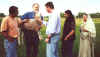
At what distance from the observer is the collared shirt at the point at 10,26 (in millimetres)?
4230

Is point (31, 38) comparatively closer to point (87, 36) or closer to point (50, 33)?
point (50, 33)

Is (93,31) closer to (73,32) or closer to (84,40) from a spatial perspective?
(84,40)

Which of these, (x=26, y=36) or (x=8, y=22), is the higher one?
(x=8, y=22)

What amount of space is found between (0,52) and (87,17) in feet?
7.94

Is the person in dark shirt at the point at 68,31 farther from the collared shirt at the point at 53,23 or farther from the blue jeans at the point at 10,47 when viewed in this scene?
the blue jeans at the point at 10,47

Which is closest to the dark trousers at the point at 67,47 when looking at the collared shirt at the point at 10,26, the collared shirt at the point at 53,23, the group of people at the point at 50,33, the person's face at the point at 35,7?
the group of people at the point at 50,33

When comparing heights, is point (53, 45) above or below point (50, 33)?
below

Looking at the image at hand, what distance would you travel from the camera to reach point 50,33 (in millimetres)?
4375

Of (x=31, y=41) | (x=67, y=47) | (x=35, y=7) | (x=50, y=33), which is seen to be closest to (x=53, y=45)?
(x=50, y=33)

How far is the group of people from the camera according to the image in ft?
14.0

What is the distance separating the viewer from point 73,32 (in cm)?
499

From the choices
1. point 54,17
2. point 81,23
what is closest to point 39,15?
point 54,17

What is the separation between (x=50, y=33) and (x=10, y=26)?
0.74 meters

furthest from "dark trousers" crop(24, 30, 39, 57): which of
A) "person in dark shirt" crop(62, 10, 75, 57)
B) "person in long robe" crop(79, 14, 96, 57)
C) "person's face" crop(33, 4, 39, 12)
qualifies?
"person in long robe" crop(79, 14, 96, 57)
